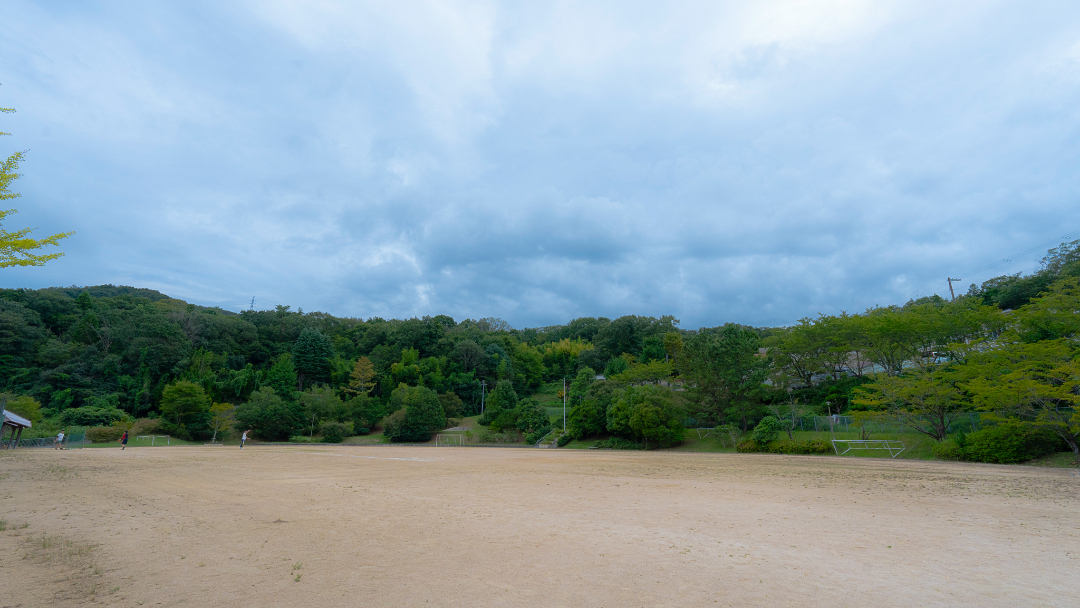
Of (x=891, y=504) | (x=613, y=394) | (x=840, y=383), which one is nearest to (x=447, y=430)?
(x=613, y=394)

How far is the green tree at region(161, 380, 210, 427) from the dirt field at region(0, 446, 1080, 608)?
46720mm

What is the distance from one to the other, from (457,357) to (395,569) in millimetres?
81170

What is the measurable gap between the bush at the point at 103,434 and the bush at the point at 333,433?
1886 centimetres

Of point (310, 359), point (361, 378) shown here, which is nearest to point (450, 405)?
point (361, 378)

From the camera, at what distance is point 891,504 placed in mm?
11391

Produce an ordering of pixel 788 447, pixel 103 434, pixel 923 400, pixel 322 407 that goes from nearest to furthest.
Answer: pixel 923 400 → pixel 788 447 → pixel 103 434 → pixel 322 407

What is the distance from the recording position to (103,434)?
47344 mm

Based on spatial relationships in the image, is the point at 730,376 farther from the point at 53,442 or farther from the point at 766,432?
the point at 53,442

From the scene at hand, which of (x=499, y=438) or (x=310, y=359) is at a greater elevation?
(x=310, y=359)

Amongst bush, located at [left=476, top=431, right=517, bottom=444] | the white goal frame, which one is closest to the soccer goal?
bush, located at [left=476, top=431, right=517, bottom=444]

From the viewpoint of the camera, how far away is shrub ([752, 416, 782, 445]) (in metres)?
32.1

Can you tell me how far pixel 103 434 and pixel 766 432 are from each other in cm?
6000

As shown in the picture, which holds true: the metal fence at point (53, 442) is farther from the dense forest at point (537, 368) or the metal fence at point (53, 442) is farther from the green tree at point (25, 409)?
the green tree at point (25, 409)

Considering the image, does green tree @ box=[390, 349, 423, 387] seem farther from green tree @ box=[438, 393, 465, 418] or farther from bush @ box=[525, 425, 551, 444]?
bush @ box=[525, 425, 551, 444]
